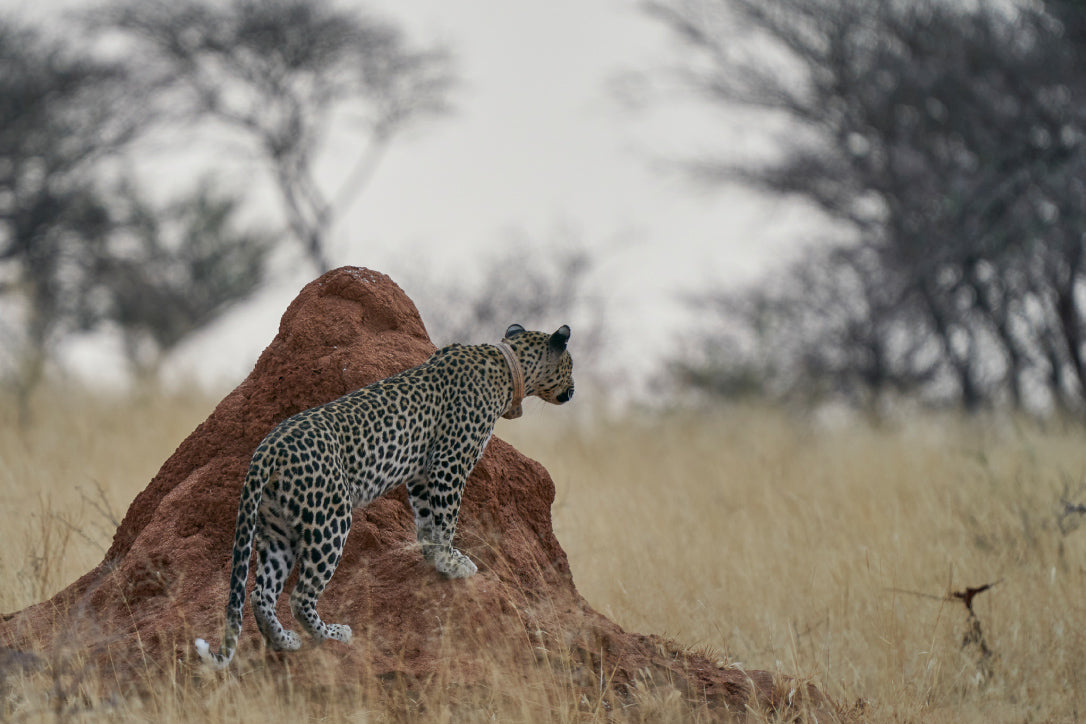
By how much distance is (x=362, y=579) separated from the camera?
184 inches

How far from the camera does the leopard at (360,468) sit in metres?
4.05

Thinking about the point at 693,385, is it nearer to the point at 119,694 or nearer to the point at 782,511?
the point at 782,511

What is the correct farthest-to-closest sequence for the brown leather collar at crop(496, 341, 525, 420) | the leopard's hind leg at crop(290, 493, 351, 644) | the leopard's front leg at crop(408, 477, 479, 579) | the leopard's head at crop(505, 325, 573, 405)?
the leopard's head at crop(505, 325, 573, 405), the brown leather collar at crop(496, 341, 525, 420), the leopard's front leg at crop(408, 477, 479, 579), the leopard's hind leg at crop(290, 493, 351, 644)

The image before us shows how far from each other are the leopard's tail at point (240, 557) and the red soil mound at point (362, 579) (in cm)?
11

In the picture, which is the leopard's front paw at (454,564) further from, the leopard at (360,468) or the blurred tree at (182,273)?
the blurred tree at (182,273)

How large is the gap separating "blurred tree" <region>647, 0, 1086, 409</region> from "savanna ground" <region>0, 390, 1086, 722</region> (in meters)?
2.36

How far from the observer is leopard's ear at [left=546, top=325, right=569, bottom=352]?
499cm

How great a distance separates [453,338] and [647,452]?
4.45m

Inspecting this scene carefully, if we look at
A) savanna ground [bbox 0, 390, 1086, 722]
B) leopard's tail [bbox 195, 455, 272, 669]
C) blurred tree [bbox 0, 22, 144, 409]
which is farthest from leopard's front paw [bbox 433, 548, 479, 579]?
blurred tree [bbox 0, 22, 144, 409]

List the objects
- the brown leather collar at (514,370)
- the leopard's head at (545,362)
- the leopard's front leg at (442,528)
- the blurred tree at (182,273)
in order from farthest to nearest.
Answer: the blurred tree at (182,273) < the leopard's head at (545,362) < the brown leather collar at (514,370) < the leopard's front leg at (442,528)

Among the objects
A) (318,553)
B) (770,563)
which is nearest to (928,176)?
(770,563)

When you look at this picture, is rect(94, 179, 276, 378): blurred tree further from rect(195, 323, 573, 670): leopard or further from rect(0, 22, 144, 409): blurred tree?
rect(195, 323, 573, 670): leopard

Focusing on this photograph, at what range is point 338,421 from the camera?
423 cm

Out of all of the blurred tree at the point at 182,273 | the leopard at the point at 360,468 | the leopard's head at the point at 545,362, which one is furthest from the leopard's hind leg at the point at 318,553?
the blurred tree at the point at 182,273
